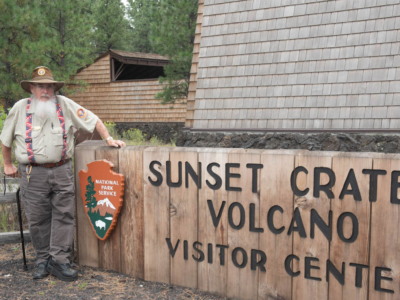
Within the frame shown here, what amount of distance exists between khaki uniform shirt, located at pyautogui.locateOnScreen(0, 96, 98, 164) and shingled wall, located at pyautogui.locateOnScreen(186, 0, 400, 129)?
467 centimetres

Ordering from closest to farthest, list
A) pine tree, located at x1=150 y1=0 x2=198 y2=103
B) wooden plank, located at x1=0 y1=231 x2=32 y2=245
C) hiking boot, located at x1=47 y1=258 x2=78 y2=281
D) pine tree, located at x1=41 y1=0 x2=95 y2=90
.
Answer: hiking boot, located at x1=47 y1=258 x2=78 y2=281
wooden plank, located at x1=0 y1=231 x2=32 y2=245
pine tree, located at x1=150 y1=0 x2=198 y2=103
pine tree, located at x1=41 y1=0 x2=95 y2=90

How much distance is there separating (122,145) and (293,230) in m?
1.59

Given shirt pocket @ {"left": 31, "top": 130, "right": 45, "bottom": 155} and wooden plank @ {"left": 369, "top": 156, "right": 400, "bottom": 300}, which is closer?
wooden plank @ {"left": 369, "top": 156, "right": 400, "bottom": 300}

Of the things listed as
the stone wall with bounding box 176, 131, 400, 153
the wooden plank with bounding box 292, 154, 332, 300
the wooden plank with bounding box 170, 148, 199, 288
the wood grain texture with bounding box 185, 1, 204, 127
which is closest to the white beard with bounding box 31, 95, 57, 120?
the wooden plank with bounding box 170, 148, 199, 288

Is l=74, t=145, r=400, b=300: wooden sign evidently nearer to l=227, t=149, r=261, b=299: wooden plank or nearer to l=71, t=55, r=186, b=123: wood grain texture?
l=227, t=149, r=261, b=299: wooden plank

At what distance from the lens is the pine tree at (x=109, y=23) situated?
2548 cm

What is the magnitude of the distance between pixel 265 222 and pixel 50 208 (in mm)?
1838

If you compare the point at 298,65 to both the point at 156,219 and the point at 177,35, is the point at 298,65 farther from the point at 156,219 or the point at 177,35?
the point at 177,35

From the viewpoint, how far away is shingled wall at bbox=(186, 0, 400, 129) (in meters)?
6.70

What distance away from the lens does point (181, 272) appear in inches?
131

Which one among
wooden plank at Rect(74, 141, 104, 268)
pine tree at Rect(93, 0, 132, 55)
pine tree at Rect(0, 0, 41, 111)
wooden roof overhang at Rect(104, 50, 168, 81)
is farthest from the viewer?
pine tree at Rect(93, 0, 132, 55)

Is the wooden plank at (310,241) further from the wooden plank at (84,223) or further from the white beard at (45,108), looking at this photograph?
the white beard at (45,108)

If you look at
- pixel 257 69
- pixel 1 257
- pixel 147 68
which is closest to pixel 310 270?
pixel 1 257

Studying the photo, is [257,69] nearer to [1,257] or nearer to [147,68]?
[1,257]
